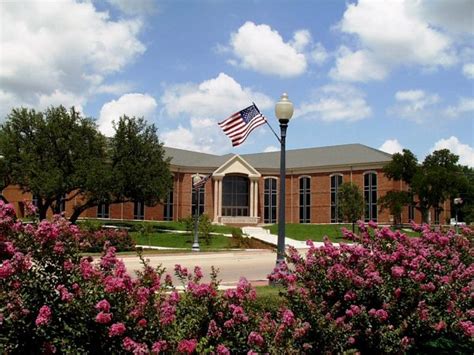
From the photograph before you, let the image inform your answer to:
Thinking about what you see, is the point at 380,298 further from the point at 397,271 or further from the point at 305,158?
the point at 305,158

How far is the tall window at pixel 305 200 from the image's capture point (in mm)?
69312

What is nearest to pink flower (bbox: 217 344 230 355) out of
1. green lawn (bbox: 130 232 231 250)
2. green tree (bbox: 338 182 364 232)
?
green lawn (bbox: 130 232 231 250)

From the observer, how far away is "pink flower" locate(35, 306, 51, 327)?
174 inches

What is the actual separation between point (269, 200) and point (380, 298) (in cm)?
6320

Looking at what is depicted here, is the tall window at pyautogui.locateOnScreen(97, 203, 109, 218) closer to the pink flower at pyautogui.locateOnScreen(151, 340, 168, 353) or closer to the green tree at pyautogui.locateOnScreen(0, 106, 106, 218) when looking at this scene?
the green tree at pyautogui.locateOnScreen(0, 106, 106, 218)

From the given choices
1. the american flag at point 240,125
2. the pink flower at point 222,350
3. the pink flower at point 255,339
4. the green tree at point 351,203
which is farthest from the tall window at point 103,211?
the pink flower at point 222,350

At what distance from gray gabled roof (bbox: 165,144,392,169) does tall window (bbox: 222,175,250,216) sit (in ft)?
8.74

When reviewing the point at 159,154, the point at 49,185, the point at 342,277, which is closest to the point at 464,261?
the point at 342,277

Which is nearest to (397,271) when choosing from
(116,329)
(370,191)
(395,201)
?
(116,329)

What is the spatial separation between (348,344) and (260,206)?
2491 inches

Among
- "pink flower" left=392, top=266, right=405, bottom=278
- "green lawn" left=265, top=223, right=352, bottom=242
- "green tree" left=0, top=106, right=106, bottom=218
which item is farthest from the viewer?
"green lawn" left=265, top=223, right=352, bottom=242

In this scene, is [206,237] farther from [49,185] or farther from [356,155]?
[356,155]

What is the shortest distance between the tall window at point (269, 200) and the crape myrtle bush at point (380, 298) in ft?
204

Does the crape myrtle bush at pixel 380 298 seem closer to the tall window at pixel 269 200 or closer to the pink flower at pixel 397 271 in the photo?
the pink flower at pixel 397 271
